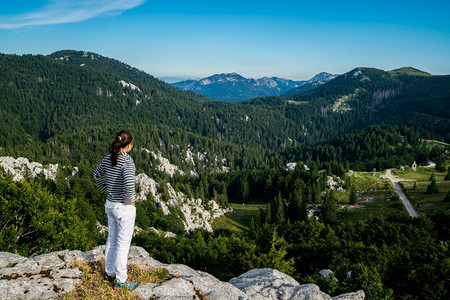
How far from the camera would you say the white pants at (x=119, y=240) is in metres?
9.60

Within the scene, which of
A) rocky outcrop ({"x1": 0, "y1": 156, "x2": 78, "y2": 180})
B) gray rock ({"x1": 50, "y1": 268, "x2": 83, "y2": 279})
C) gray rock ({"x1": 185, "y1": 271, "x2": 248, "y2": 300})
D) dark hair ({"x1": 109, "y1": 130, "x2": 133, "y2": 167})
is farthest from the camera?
rocky outcrop ({"x1": 0, "y1": 156, "x2": 78, "y2": 180})

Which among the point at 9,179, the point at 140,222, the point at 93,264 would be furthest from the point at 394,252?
the point at 140,222

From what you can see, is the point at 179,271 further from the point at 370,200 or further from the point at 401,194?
the point at 401,194

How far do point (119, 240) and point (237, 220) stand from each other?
9879cm

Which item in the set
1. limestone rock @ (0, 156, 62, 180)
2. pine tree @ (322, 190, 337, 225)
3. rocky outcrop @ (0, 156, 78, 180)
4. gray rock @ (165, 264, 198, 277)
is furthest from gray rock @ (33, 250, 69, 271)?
limestone rock @ (0, 156, 62, 180)

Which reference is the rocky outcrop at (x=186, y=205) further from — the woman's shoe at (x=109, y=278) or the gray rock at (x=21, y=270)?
the woman's shoe at (x=109, y=278)

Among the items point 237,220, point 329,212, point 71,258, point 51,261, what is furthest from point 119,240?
point 237,220

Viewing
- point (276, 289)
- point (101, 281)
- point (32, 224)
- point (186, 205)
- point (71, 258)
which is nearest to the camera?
point (101, 281)

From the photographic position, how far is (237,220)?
105000 mm

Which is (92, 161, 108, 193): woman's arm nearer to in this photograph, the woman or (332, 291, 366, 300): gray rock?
the woman

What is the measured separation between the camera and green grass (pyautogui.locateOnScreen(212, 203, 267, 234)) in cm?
9700

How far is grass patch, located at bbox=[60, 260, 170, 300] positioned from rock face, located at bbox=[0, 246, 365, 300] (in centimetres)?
30

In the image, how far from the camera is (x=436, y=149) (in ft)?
483

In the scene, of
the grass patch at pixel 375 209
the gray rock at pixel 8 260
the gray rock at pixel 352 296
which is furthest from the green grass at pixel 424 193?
the gray rock at pixel 8 260
